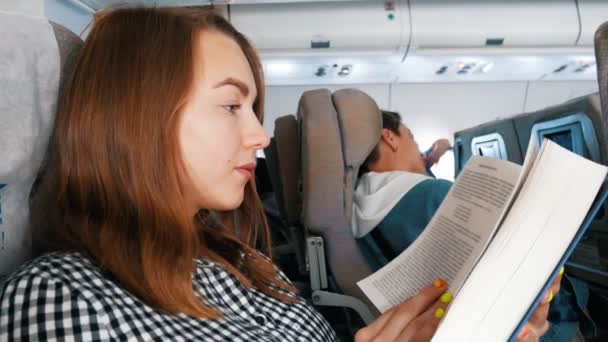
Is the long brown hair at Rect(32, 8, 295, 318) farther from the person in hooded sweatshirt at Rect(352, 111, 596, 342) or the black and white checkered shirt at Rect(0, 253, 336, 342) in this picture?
the person in hooded sweatshirt at Rect(352, 111, 596, 342)

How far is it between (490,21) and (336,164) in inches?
116

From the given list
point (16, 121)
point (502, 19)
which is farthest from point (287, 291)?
point (502, 19)

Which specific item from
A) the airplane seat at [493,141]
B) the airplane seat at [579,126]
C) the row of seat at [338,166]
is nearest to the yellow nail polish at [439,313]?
the airplane seat at [579,126]

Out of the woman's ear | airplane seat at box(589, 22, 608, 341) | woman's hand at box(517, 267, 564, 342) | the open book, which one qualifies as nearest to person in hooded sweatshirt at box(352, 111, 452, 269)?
the woman's ear

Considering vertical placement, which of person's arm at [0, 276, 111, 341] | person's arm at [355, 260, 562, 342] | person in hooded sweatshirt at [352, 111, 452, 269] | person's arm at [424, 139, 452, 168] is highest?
person's arm at [0, 276, 111, 341]

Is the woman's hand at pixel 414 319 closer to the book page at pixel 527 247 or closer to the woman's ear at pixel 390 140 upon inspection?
the book page at pixel 527 247

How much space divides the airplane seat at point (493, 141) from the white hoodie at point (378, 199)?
38 cm

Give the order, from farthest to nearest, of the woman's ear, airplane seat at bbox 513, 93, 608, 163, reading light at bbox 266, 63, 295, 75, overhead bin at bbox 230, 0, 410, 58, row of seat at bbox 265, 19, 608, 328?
1. reading light at bbox 266, 63, 295, 75
2. overhead bin at bbox 230, 0, 410, 58
3. the woman's ear
4. row of seat at bbox 265, 19, 608, 328
5. airplane seat at bbox 513, 93, 608, 163

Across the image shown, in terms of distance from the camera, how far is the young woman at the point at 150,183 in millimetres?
697

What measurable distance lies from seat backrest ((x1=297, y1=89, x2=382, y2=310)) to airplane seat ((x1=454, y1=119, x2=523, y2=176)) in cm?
55

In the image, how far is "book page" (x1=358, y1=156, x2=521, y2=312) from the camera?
770 mm

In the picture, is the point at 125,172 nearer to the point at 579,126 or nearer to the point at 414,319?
the point at 414,319

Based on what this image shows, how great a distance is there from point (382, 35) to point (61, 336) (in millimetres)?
3638

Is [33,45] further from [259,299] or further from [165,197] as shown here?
[259,299]
